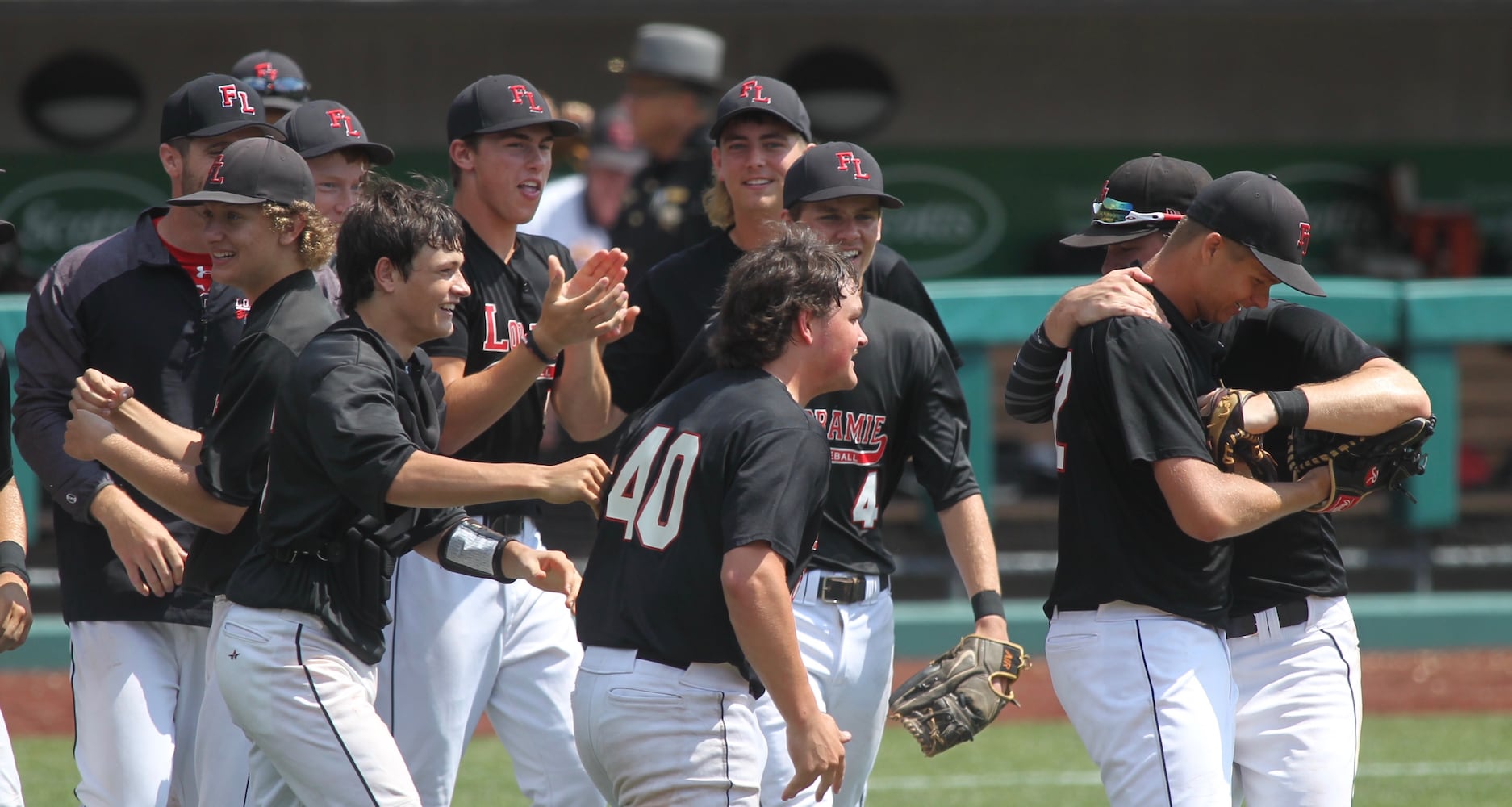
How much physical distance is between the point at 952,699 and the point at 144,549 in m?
1.82

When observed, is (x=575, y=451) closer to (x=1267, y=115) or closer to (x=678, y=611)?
(x=678, y=611)

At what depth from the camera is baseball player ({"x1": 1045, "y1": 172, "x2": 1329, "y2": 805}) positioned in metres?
3.21

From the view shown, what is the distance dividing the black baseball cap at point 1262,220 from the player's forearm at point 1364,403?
201 millimetres

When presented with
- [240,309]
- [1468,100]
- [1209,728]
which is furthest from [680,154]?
[1468,100]

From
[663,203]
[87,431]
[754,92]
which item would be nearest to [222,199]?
[87,431]

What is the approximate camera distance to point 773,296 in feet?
10.4

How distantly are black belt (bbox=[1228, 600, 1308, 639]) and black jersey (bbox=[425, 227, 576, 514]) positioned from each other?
1.70 metres

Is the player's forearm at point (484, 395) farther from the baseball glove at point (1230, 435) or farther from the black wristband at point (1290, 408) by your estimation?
the black wristband at point (1290, 408)

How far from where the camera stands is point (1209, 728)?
3250mm

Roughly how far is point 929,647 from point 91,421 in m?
5.15

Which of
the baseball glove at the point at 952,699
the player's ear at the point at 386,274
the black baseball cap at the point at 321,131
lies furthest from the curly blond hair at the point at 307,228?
the baseball glove at the point at 952,699

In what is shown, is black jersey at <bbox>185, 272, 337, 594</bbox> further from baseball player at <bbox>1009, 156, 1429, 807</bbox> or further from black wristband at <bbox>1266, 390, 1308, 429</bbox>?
black wristband at <bbox>1266, 390, 1308, 429</bbox>

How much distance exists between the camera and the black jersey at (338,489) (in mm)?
3121

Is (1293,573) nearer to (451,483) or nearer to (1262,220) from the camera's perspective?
(1262,220)
